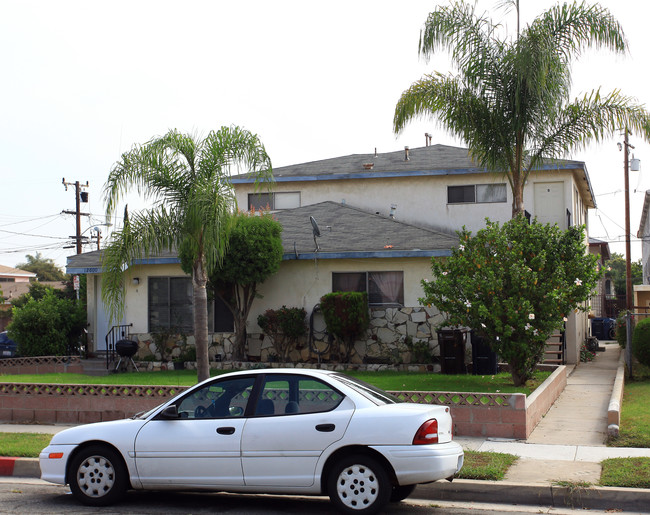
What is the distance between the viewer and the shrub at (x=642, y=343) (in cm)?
1755

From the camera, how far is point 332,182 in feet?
81.4

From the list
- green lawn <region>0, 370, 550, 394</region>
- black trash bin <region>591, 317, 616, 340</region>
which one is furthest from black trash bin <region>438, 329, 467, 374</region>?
black trash bin <region>591, 317, 616, 340</region>

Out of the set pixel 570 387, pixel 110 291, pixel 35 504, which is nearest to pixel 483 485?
pixel 35 504

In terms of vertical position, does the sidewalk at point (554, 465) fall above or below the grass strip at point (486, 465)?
below

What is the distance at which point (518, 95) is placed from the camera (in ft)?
52.1

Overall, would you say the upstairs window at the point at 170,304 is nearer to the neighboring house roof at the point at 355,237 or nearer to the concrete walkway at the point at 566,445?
the neighboring house roof at the point at 355,237

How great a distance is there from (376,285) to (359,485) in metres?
12.1

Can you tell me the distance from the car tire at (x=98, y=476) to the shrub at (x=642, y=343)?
44.4ft

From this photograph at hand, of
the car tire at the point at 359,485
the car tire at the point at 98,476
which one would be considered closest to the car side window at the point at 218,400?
the car tire at the point at 98,476

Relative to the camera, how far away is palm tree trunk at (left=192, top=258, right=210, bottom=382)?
44.0 feet

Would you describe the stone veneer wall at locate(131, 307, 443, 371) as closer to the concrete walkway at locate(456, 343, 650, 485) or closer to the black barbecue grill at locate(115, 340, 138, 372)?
the black barbecue grill at locate(115, 340, 138, 372)

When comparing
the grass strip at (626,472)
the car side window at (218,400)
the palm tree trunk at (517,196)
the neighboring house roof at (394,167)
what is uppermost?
the neighboring house roof at (394,167)

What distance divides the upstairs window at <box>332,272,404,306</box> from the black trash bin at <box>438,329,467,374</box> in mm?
2031

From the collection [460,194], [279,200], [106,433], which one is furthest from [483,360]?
[279,200]
